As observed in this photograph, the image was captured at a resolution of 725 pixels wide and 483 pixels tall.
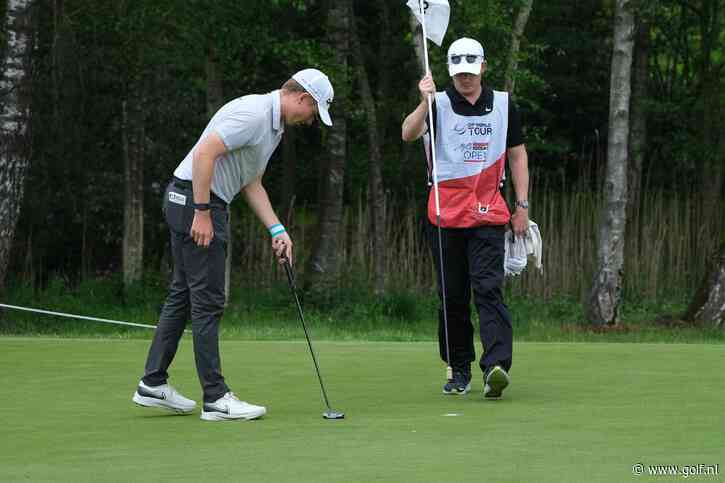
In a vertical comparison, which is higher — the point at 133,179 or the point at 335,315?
the point at 133,179

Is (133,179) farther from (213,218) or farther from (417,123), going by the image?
(213,218)

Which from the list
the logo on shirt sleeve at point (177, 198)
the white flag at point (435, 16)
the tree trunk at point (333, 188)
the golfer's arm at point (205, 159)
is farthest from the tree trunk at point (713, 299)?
the golfer's arm at point (205, 159)

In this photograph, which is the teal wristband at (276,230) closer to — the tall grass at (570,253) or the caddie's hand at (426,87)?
the caddie's hand at (426,87)

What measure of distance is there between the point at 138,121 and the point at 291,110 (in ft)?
45.4

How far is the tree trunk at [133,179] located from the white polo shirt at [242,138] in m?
13.3

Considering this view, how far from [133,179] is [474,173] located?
507 inches

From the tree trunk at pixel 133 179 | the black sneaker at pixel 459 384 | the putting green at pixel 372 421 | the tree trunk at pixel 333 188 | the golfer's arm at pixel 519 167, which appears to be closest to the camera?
the putting green at pixel 372 421

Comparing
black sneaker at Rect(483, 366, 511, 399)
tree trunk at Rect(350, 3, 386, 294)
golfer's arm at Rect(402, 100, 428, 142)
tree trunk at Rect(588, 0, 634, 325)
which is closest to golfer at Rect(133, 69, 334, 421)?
golfer's arm at Rect(402, 100, 428, 142)

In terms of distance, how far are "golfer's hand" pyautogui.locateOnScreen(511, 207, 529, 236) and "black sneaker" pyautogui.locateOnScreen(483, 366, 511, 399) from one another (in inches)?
36.2

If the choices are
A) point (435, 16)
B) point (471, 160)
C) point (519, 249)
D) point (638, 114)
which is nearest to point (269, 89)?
point (638, 114)

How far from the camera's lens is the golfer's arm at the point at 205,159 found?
6.59m

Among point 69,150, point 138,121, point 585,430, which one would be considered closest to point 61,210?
point 69,150

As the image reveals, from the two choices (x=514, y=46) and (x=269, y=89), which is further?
(x=269, y=89)

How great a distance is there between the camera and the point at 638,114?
2372 cm
